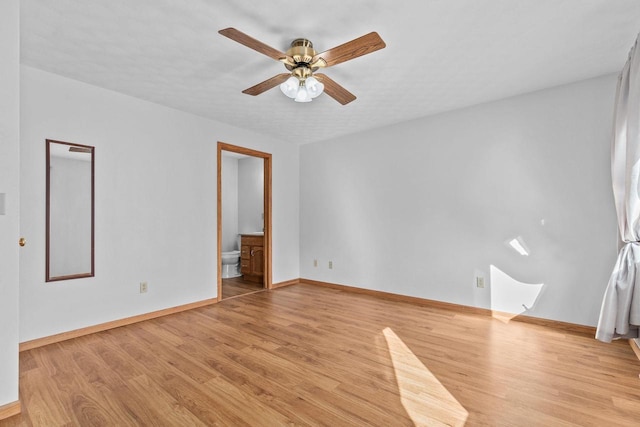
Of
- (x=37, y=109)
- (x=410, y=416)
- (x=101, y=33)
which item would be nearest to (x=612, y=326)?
(x=410, y=416)

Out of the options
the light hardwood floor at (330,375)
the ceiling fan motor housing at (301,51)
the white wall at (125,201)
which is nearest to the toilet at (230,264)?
the white wall at (125,201)

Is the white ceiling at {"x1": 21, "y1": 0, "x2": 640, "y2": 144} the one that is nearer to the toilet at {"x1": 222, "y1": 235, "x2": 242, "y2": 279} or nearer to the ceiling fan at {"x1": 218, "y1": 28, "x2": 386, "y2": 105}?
the ceiling fan at {"x1": 218, "y1": 28, "x2": 386, "y2": 105}

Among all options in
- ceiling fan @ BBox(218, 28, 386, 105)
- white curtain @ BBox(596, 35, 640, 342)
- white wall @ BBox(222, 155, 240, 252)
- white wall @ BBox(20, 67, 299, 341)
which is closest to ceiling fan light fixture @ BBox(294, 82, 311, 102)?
ceiling fan @ BBox(218, 28, 386, 105)

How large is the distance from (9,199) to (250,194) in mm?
4702

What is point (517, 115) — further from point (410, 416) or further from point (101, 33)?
point (101, 33)

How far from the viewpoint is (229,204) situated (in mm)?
6570

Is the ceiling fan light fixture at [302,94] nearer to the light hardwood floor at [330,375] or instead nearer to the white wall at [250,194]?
the light hardwood floor at [330,375]

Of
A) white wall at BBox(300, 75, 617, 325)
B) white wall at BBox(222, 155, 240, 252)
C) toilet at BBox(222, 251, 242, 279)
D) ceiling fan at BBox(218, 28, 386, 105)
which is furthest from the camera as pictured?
white wall at BBox(222, 155, 240, 252)

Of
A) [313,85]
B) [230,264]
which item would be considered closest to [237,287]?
[230,264]

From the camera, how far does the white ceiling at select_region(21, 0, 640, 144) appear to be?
1868 millimetres

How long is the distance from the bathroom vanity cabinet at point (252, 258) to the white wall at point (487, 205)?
1.07 meters

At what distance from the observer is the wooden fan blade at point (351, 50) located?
1719 millimetres

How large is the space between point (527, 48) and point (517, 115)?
1.06m

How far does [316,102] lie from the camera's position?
133 inches
